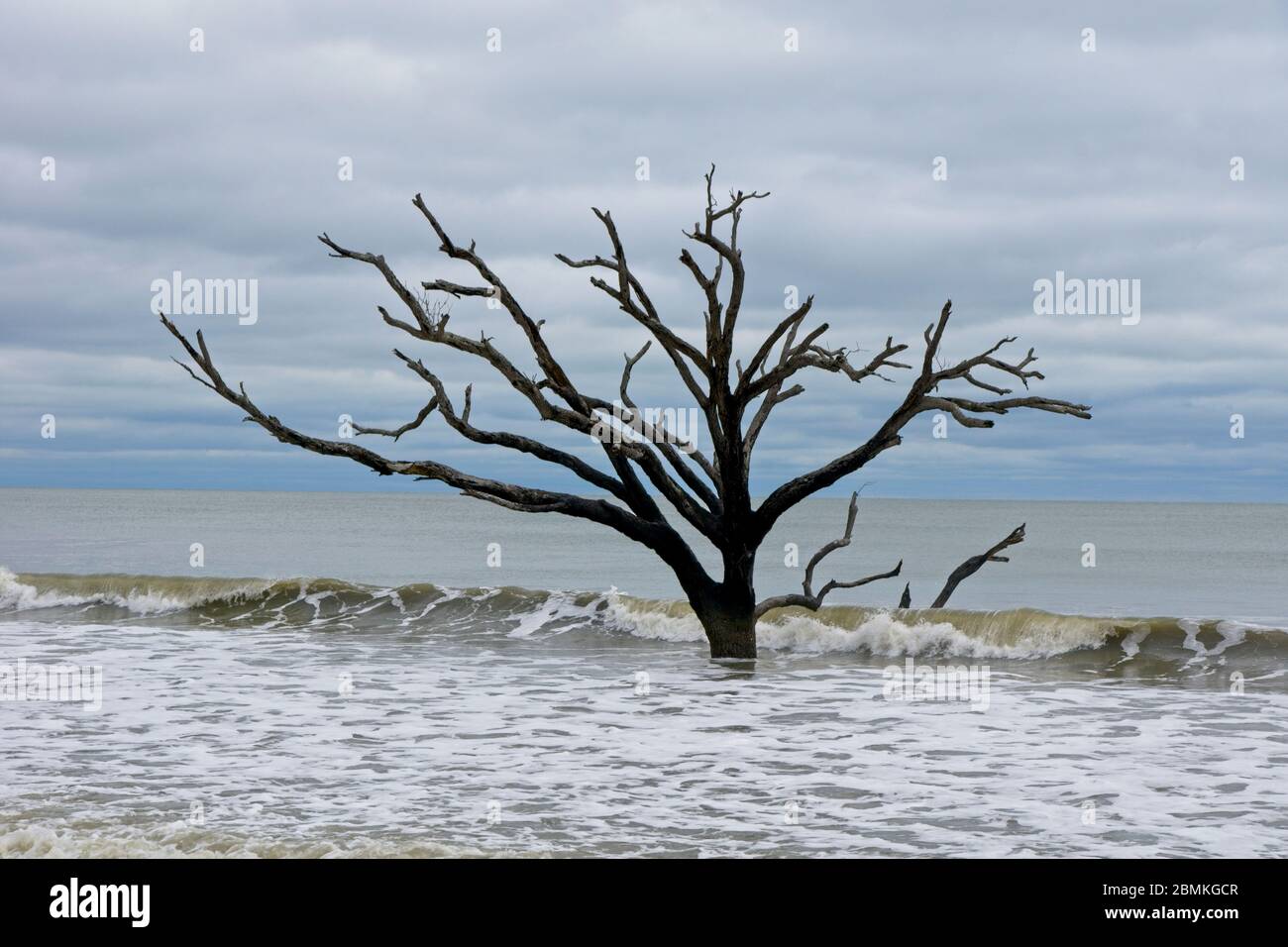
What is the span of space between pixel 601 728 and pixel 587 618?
27.6 feet

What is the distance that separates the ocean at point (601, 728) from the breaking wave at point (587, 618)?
0.05 meters

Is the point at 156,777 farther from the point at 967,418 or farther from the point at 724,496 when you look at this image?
the point at 967,418

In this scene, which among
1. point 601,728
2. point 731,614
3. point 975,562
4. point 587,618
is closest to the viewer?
point 601,728

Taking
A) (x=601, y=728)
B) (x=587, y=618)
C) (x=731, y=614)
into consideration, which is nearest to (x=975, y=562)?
(x=731, y=614)

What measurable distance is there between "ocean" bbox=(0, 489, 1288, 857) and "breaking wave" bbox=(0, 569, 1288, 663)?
0.16ft

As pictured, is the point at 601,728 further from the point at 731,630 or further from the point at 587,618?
the point at 587,618

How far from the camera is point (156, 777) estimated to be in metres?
8.52

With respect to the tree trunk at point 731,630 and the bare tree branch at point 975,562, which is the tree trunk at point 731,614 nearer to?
the tree trunk at point 731,630

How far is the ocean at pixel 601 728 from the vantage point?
282 inches

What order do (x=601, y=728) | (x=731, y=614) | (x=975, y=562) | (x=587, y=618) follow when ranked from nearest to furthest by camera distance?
(x=601, y=728)
(x=731, y=614)
(x=975, y=562)
(x=587, y=618)

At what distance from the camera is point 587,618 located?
19.0 m

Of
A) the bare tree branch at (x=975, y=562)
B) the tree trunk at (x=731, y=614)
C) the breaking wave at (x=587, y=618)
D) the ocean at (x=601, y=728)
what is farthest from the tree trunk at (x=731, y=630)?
the bare tree branch at (x=975, y=562)
